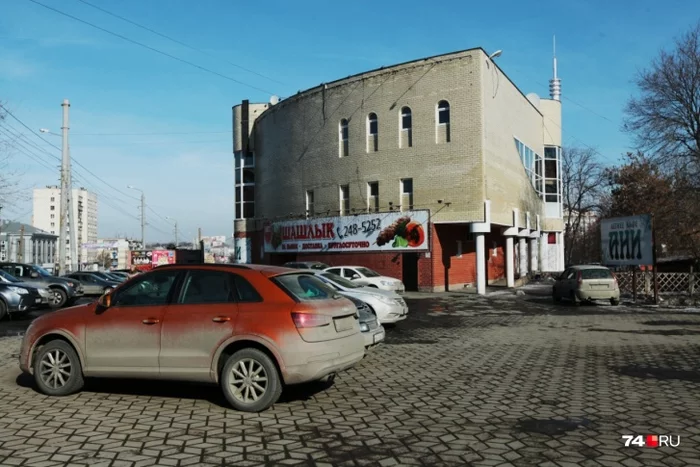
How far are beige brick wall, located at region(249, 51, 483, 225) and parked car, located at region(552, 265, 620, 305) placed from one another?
6.84 m

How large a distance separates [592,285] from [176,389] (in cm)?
1771

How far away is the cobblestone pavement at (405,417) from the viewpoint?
15.8ft

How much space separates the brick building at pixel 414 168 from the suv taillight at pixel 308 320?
877 inches

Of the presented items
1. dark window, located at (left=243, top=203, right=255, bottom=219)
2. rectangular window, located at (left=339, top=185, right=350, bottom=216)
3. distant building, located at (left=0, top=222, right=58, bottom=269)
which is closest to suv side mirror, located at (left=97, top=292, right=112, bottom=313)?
rectangular window, located at (left=339, top=185, right=350, bottom=216)

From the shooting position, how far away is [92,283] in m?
26.9

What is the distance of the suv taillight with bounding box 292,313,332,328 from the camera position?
613 centimetres

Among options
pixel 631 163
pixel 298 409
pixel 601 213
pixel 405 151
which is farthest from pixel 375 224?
pixel 601 213

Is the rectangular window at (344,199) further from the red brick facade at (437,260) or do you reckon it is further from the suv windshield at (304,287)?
the suv windshield at (304,287)

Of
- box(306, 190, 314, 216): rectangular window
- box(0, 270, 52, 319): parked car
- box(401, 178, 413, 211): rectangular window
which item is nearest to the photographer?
box(0, 270, 52, 319): parked car

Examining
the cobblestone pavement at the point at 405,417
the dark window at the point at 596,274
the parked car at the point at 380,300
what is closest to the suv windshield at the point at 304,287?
the cobblestone pavement at the point at 405,417

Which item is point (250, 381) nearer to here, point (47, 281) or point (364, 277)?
point (364, 277)

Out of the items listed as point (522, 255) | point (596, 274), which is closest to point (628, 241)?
point (596, 274)

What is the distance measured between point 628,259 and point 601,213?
39.7m

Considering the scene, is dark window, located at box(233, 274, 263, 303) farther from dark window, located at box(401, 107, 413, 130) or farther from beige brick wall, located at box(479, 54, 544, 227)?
dark window, located at box(401, 107, 413, 130)
